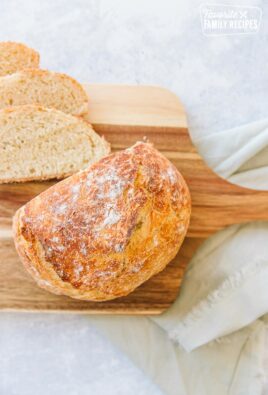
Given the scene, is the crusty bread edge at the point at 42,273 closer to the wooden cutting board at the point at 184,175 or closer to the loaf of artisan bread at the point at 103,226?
the loaf of artisan bread at the point at 103,226

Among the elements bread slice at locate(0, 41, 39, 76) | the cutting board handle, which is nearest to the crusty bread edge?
the cutting board handle

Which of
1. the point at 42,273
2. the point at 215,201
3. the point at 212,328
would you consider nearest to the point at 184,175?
the point at 215,201

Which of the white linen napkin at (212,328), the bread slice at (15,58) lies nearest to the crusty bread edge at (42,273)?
the white linen napkin at (212,328)

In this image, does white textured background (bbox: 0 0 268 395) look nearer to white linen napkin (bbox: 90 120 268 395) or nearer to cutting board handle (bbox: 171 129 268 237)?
cutting board handle (bbox: 171 129 268 237)

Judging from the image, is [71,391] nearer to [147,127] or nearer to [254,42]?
[147,127]

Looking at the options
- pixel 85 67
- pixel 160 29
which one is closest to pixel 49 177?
pixel 85 67
